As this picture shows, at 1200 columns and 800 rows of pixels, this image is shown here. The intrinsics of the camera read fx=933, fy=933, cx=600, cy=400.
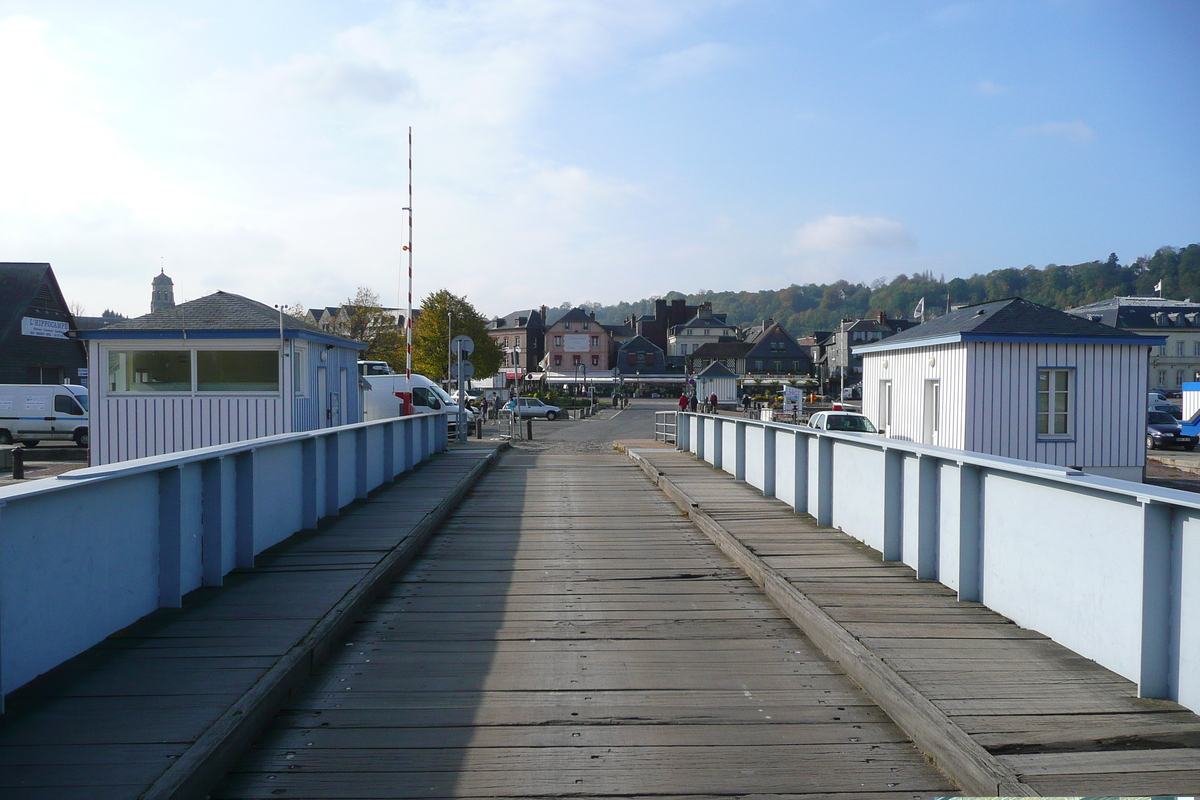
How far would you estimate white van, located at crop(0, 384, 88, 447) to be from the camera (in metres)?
29.1

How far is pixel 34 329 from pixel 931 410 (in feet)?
129

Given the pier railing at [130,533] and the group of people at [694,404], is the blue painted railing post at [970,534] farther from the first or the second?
the group of people at [694,404]

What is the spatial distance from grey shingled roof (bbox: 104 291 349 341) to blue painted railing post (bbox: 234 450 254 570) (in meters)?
9.95

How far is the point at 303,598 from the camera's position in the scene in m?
6.67

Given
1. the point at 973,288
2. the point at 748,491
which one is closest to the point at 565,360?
the point at 973,288

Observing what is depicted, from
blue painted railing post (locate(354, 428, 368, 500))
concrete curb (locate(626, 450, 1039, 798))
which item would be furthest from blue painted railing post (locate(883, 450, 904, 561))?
blue painted railing post (locate(354, 428, 368, 500))

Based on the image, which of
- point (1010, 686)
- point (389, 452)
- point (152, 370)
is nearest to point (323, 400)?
point (152, 370)

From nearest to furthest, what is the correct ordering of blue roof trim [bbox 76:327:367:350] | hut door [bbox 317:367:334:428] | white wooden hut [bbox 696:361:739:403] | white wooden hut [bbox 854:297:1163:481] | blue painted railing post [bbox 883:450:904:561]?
1. blue painted railing post [bbox 883:450:904:561]
2. blue roof trim [bbox 76:327:367:350]
3. hut door [bbox 317:367:334:428]
4. white wooden hut [bbox 854:297:1163:481]
5. white wooden hut [bbox 696:361:739:403]

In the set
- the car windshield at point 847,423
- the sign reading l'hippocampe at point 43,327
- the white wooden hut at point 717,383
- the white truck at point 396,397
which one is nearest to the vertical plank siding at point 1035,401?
the car windshield at point 847,423

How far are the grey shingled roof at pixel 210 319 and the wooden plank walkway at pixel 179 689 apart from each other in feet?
33.9

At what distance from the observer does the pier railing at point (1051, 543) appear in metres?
4.38

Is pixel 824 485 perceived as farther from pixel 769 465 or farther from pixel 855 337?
pixel 855 337

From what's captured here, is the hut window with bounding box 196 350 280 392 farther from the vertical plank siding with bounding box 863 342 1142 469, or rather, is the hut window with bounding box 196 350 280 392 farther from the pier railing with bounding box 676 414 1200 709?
the vertical plank siding with bounding box 863 342 1142 469

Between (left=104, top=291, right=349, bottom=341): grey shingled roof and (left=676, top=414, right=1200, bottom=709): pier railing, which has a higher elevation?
(left=104, top=291, right=349, bottom=341): grey shingled roof
